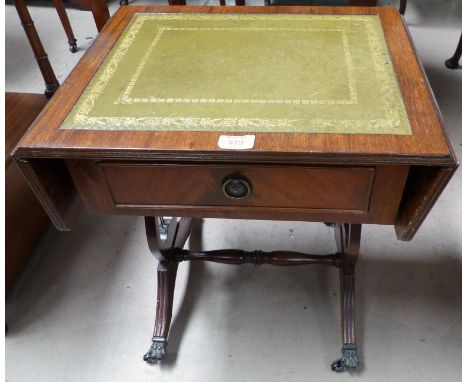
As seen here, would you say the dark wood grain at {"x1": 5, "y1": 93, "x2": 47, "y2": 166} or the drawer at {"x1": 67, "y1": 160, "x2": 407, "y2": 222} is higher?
the drawer at {"x1": 67, "y1": 160, "x2": 407, "y2": 222}

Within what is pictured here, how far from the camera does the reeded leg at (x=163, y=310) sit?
3.68 ft

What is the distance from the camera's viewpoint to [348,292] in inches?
45.9

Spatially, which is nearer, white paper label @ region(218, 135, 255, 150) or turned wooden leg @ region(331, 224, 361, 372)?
white paper label @ region(218, 135, 255, 150)

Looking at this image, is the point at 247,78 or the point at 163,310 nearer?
the point at 247,78

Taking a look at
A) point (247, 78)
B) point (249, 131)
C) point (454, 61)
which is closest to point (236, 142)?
point (249, 131)

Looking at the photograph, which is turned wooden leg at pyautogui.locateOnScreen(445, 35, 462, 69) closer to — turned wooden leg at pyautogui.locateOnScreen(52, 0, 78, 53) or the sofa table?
the sofa table

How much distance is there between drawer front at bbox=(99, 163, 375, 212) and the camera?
679 mm

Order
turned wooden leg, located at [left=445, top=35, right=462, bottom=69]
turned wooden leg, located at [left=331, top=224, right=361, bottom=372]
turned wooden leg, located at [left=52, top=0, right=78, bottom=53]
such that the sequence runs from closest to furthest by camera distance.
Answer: turned wooden leg, located at [left=331, top=224, right=361, bottom=372]
turned wooden leg, located at [left=445, top=35, right=462, bottom=69]
turned wooden leg, located at [left=52, top=0, right=78, bottom=53]

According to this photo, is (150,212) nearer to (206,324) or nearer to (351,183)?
(351,183)

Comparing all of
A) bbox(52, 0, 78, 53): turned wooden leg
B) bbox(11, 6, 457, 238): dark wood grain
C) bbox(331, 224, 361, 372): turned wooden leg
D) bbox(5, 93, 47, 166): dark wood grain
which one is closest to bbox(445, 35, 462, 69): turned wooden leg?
bbox(331, 224, 361, 372): turned wooden leg

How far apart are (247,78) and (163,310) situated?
2.26 feet

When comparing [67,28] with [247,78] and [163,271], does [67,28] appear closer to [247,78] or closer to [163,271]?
[163,271]

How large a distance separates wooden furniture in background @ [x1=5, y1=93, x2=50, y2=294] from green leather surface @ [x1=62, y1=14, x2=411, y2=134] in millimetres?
551

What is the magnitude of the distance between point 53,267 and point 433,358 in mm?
1123
